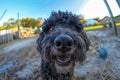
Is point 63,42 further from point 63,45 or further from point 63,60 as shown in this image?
point 63,60

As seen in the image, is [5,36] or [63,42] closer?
[63,42]

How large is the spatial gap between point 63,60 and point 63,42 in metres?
0.38

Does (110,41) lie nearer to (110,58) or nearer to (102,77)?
(110,58)

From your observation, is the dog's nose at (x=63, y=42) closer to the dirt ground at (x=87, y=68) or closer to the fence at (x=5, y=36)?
the dirt ground at (x=87, y=68)

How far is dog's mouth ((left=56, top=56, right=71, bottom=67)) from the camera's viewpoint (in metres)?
2.64

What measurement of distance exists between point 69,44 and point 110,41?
5.62 metres

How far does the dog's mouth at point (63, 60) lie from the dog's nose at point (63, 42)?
207 mm

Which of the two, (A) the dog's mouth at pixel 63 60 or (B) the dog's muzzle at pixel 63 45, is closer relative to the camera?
(B) the dog's muzzle at pixel 63 45

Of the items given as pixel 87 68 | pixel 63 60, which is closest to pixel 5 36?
pixel 87 68

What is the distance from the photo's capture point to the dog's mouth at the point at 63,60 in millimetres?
2644

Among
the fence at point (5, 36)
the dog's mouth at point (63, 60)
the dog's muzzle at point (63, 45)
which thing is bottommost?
the fence at point (5, 36)

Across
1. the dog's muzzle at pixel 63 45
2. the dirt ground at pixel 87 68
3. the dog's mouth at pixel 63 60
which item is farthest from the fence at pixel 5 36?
the dog's muzzle at pixel 63 45

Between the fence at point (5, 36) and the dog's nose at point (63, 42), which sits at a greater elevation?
the dog's nose at point (63, 42)

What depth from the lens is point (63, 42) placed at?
2387mm
